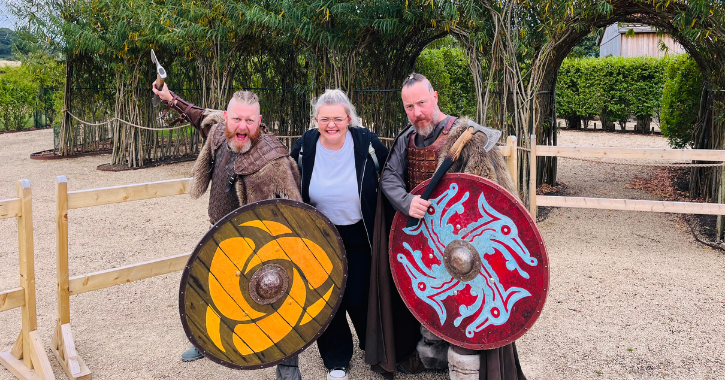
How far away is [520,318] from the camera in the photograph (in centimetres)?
225

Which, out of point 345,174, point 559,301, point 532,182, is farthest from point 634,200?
point 345,174

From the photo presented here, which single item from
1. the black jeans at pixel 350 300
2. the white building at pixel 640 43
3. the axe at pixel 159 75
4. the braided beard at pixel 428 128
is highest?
the white building at pixel 640 43

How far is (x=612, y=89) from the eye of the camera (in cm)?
1480

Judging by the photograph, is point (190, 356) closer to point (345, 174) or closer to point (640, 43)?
point (345, 174)

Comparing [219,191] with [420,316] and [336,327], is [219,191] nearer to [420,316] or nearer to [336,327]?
[336,327]

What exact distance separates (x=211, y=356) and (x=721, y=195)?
497 cm

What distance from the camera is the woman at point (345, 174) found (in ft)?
8.52

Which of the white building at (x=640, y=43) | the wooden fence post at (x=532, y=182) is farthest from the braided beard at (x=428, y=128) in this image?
the white building at (x=640, y=43)

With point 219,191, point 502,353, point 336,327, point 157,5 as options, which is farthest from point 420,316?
point 157,5

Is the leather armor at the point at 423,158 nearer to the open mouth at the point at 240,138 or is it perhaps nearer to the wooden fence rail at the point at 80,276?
the open mouth at the point at 240,138

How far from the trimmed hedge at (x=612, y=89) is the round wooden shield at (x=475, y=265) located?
13.8 m

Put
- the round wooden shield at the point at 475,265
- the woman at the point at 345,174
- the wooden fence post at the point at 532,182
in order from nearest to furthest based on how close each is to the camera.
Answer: the round wooden shield at the point at 475,265
the woman at the point at 345,174
the wooden fence post at the point at 532,182

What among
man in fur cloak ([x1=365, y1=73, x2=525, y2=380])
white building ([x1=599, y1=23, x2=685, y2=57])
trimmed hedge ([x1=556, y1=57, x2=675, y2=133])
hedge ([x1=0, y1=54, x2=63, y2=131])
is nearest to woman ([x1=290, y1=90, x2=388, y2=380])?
man in fur cloak ([x1=365, y1=73, x2=525, y2=380])

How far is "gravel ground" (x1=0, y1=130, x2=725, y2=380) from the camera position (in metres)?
3.07
